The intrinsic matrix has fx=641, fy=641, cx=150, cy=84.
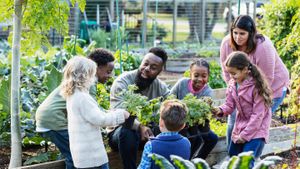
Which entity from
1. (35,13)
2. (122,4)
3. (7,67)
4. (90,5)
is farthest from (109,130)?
(122,4)

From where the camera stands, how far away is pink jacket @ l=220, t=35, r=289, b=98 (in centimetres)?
616

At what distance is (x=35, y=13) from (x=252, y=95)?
2.20 meters

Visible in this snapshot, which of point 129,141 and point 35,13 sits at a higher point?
point 35,13

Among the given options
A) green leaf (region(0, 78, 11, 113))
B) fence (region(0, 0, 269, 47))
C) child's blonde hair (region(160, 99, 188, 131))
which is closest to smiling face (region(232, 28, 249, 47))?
child's blonde hair (region(160, 99, 188, 131))

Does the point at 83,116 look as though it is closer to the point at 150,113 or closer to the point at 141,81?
the point at 150,113

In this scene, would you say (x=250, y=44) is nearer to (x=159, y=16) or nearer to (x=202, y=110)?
(x=202, y=110)

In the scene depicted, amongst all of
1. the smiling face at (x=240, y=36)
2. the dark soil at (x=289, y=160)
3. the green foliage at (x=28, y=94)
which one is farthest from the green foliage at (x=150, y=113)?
the dark soil at (x=289, y=160)

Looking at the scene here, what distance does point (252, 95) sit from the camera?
19.1 feet

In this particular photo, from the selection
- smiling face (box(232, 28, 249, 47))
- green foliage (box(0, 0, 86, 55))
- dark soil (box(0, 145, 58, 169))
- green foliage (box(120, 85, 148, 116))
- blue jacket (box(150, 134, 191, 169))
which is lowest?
dark soil (box(0, 145, 58, 169))

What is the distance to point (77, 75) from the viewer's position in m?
5.13

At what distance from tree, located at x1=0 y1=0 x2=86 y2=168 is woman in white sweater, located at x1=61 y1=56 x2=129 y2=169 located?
0.89 meters

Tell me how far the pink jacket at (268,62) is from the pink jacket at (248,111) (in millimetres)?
384

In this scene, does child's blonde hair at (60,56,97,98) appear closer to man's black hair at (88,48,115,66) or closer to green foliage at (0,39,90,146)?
man's black hair at (88,48,115,66)

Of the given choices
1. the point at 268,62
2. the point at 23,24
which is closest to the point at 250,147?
the point at 268,62
